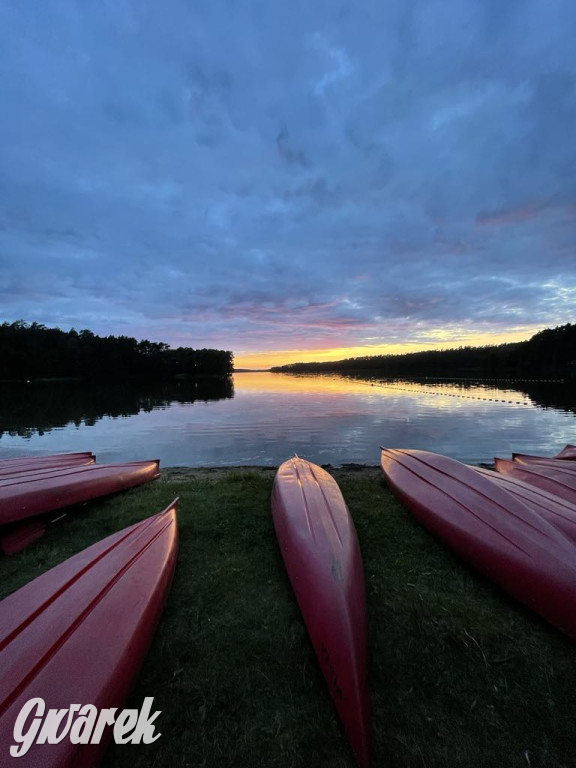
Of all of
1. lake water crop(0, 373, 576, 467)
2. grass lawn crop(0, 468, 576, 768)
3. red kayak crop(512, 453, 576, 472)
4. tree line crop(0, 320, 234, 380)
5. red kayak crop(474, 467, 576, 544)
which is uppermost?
tree line crop(0, 320, 234, 380)

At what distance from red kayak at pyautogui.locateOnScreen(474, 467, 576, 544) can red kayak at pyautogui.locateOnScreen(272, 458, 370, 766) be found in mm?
2302

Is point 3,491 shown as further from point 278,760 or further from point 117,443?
point 117,443

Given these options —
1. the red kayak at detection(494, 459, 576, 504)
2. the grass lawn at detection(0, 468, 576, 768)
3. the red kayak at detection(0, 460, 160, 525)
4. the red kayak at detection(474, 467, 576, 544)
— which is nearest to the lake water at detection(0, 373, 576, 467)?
the red kayak at detection(494, 459, 576, 504)

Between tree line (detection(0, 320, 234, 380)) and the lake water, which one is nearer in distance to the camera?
the lake water

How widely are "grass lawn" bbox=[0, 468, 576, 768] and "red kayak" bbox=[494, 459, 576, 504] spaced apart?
2.67 metres

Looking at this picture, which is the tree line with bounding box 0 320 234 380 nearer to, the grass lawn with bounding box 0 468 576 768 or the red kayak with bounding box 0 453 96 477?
the red kayak with bounding box 0 453 96 477

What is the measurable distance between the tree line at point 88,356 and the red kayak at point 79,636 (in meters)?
91.7

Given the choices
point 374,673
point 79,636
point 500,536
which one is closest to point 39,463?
point 79,636

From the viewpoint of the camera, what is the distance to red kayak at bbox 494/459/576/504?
5.49m

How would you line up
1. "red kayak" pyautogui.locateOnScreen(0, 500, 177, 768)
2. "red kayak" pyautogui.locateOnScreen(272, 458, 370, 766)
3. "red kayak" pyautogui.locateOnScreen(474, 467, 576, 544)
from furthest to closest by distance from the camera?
1. "red kayak" pyautogui.locateOnScreen(474, 467, 576, 544)
2. "red kayak" pyautogui.locateOnScreen(272, 458, 370, 766)
3. "red kayak" pyautogui.locateOnScreen(0, 500, 177, 768)

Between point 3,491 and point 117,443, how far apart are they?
973 cm

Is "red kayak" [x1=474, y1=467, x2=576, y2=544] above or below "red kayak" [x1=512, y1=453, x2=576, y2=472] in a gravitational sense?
above

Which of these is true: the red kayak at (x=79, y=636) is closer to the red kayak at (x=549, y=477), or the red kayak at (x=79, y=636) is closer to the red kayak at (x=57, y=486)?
the red kayak at (x=57, y=486)

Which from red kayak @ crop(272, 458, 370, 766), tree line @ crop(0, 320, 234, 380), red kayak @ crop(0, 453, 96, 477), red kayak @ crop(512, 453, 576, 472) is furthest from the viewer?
tree line @ crop(0, 320, 234, 380)
